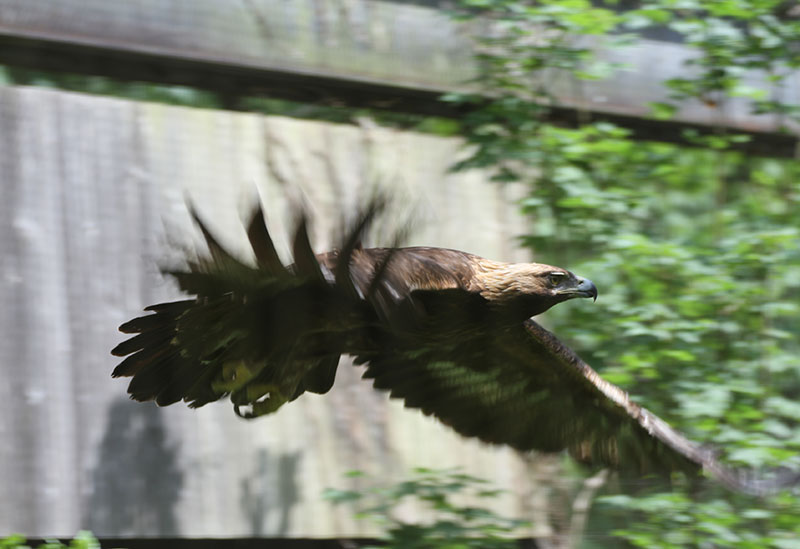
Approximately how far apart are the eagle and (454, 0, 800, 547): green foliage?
275 mm

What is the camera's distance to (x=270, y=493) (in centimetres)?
474

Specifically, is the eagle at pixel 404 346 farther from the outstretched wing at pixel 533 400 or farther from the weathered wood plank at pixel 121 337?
the weathered wood plank at pixel 121 337

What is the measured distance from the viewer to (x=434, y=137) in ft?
17.8

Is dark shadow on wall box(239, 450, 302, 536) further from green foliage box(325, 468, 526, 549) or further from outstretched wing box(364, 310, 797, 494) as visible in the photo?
outstretched wing box(364, 310, 797, 494)

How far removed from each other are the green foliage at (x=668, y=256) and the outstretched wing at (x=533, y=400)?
22 cm

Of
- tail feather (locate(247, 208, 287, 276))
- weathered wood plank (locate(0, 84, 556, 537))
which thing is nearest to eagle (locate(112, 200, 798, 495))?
tail feather (locate(247, 208, 287, 276))

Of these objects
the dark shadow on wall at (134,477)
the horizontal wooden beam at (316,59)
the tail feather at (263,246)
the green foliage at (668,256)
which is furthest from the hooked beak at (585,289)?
the dark shadow on wall at (134,477)

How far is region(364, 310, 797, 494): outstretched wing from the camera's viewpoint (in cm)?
435

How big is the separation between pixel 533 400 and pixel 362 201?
1.20m

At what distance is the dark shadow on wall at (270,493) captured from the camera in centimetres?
468

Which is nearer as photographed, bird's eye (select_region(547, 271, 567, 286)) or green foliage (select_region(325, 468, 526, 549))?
bird's eye (select_region(547, 271, 567, 286))

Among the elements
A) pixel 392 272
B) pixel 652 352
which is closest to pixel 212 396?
pixel 392 272

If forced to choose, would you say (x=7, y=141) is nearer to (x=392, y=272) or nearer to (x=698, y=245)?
(x=392, y=272)

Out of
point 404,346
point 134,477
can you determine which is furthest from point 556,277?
point 134,477
